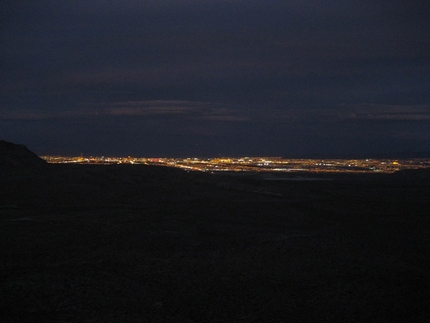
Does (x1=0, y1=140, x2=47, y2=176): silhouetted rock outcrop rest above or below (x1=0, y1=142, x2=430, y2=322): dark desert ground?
above

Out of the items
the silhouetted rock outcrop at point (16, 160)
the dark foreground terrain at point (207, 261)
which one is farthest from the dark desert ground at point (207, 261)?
the silhouetted rock outcrop at point (16, 160)

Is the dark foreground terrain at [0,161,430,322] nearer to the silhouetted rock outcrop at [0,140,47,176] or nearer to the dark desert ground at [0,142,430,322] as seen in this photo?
the dark desert ground at [0,142,430,322]

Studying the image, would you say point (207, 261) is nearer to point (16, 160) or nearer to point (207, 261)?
point (207, 261)

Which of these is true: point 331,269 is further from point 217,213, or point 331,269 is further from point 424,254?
point 217,213

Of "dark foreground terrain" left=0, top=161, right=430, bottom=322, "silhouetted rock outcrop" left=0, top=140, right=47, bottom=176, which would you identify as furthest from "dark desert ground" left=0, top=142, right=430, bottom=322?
"silhouetted rock outcrop" left=0, top=140, right=47, bottom=176

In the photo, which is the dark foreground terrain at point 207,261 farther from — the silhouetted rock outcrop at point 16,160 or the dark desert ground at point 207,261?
the silhouetted rock outcrop at point 16,160

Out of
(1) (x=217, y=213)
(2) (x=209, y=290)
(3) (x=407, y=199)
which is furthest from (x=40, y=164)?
(2) (x=209, y=290)

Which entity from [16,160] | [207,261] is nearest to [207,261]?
[207,261]
